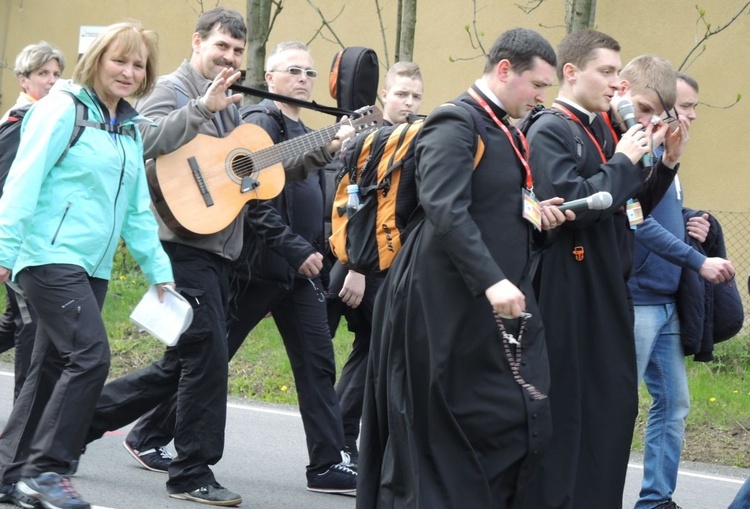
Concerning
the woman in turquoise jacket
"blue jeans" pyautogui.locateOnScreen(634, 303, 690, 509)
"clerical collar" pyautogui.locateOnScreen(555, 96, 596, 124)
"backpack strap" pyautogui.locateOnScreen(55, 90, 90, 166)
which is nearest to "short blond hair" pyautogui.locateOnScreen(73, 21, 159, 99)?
the woman in turquoise jacket

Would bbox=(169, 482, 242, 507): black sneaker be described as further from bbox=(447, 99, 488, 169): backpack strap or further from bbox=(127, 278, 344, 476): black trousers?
bbox=(447, 99, 488, 169): backpack strap

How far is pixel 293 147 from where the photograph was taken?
622 cm

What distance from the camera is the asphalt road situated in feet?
19.7

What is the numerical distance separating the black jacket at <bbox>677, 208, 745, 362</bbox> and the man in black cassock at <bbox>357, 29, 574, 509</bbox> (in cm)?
180

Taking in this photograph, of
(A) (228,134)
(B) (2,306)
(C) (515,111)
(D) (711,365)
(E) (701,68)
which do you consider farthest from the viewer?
(E) (701,68)

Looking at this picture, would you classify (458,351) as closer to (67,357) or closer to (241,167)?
(67,357)

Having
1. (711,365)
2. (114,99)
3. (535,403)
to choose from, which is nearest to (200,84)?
(114,99)

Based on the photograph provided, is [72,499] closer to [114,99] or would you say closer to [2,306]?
[114,99]

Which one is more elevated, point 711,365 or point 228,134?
point 228,134

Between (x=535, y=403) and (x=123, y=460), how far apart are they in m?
2.98

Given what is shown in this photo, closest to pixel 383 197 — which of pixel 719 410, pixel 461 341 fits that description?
pixel 461 341

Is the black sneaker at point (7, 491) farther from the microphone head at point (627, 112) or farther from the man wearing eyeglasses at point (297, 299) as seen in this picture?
the microphone head at point (627, 112)

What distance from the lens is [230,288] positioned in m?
6.35

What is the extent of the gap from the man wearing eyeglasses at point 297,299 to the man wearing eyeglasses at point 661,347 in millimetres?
1515
